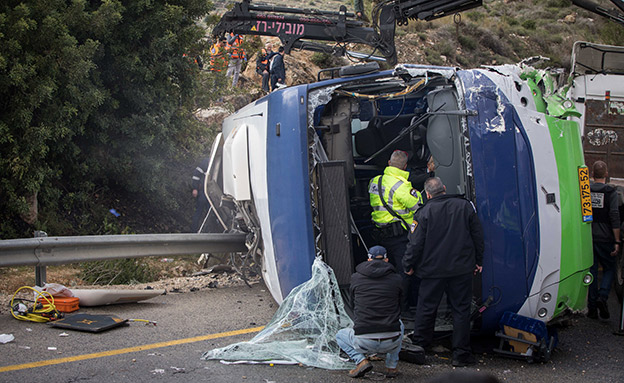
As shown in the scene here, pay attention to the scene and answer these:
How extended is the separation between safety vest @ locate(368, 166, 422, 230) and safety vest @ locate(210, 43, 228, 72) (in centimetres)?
708

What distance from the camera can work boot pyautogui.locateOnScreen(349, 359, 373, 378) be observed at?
5020mm

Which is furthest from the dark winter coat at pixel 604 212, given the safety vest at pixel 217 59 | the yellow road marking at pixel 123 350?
the safety vest at pixel 217 59

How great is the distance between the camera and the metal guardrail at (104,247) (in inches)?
255

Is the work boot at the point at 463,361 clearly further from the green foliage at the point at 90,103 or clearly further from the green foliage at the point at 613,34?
the green foliage at the point at 613,34

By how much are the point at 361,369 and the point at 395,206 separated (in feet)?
5.48

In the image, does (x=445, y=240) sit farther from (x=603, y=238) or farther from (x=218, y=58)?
(x=218, y=58)

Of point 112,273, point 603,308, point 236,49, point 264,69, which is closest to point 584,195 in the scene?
point 603,308

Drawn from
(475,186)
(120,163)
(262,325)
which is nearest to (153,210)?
(120,163)

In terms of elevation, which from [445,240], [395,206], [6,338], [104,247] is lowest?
[6,338]

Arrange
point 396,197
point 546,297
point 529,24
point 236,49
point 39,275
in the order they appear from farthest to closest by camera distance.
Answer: point 529,24, point 236,49, point 39,275, point 396,197, point 546,297

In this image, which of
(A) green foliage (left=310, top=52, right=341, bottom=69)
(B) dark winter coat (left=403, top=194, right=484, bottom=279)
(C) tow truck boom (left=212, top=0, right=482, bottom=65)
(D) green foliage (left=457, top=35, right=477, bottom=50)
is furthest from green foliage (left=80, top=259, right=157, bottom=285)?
(D) green foliage (left=457, top=35, right=477, bottom=50)

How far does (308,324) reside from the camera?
5.68 meters

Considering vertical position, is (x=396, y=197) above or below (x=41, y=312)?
above

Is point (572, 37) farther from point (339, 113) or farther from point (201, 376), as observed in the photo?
point (201, 376)
